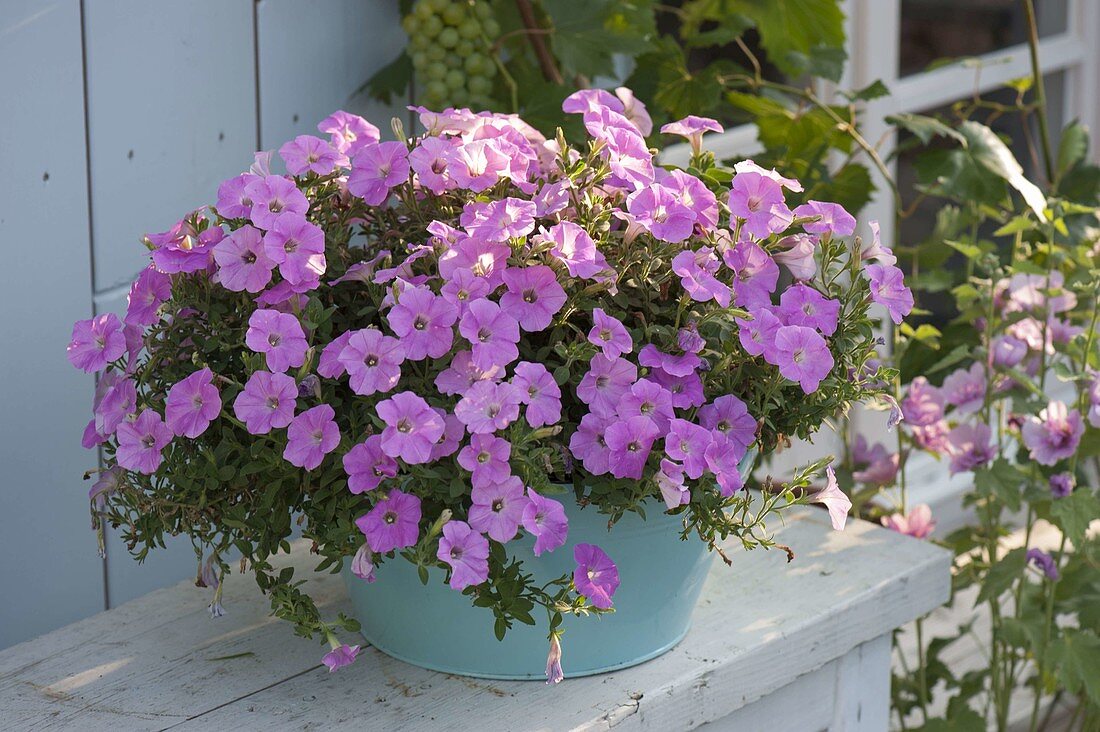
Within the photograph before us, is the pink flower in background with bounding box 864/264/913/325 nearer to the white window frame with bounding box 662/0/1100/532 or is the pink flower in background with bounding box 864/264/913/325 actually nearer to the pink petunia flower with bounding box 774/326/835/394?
the pink petunia flower with bounding box 774/326/835/394

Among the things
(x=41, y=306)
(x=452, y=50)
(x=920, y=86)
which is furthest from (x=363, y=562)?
(x=920, y=86)

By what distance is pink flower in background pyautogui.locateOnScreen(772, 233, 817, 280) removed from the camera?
88cm

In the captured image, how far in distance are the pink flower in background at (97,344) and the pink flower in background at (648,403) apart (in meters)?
0.34

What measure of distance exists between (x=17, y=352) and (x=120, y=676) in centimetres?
33

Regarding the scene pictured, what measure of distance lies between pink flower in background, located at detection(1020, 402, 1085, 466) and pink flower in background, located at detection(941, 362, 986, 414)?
0.07 m

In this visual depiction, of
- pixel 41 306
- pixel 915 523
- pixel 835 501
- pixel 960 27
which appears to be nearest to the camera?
pixel 835 501

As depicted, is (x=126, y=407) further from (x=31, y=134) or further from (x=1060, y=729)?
(x=1060, y=729)

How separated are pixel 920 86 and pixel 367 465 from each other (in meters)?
1.73

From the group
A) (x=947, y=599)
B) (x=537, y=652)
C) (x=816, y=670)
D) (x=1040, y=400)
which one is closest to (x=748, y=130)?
(x=1040, y=400)

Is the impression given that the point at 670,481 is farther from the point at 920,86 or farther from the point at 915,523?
the point at 920,86

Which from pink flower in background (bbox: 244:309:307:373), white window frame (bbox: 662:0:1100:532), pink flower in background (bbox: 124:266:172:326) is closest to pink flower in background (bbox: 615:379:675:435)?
pink flower in background (bbox: 244:309:307:373)

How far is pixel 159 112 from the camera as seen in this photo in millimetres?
1189

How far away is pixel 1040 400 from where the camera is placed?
4.21ft

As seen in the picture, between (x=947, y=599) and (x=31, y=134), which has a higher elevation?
(x=31, y=134)
